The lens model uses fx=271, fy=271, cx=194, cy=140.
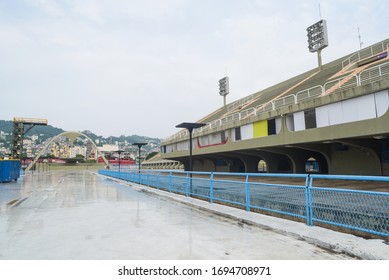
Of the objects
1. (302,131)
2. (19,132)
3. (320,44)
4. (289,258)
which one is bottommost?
(289,258)

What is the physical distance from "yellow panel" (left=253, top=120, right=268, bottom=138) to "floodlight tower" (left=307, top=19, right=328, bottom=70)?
82.2 ft

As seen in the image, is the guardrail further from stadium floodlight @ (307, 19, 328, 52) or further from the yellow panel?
stadium floodlight @ (307, 19, 328, 52)

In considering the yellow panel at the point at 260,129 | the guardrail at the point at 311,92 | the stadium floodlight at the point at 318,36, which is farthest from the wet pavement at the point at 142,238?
the stadium floodlight at the point at 318,36

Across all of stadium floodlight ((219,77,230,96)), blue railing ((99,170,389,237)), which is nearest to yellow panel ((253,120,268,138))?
blue railing ((99,170,389,237))

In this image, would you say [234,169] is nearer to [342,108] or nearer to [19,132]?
[342,108]

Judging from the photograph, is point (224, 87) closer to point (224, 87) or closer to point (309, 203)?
point (224, 87)

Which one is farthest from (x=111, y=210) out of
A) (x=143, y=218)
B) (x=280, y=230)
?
(x=280, y=230)

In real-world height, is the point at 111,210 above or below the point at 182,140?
below

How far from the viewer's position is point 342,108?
19500 mm

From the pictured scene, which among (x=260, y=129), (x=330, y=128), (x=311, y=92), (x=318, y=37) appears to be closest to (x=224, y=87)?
(x=318, y=37)

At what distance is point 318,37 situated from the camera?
155ft

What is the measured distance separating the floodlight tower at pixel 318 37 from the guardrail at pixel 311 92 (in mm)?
20913

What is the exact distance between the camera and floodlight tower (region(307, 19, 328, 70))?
151ft
